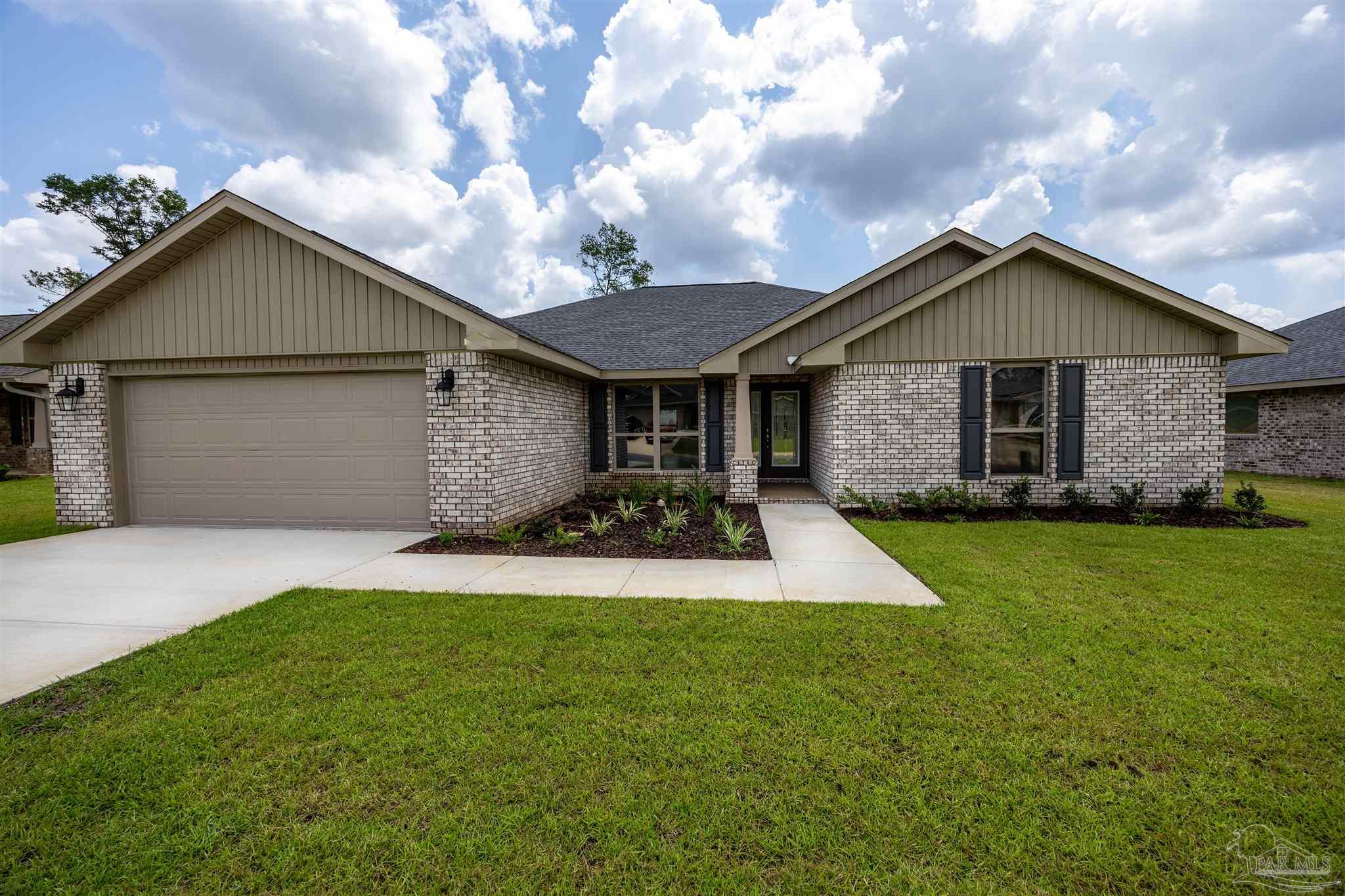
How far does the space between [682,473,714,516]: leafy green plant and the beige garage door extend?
14.4ft

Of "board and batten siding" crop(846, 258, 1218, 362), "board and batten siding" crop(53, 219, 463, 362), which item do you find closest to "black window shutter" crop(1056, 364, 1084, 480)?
"board and batten siding" crop(846, 258, 1218, 362)

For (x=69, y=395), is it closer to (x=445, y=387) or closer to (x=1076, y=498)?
(x=445, y=387)

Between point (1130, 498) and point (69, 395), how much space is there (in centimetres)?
1659

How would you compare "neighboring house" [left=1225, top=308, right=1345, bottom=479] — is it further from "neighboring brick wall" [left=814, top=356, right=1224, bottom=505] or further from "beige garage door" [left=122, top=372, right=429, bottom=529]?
"beige garage door" [left=122, top=372, right=429, bottom=529]

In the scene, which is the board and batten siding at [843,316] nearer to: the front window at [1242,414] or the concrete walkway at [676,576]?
the concrete walkway at [676,576]

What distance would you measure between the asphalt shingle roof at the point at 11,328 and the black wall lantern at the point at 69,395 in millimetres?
8161

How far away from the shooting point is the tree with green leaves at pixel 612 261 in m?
28.4

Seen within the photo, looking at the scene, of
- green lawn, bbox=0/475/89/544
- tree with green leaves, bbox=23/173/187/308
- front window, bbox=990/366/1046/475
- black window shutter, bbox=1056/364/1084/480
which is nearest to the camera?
green lawn, bbox=0/475/89/544

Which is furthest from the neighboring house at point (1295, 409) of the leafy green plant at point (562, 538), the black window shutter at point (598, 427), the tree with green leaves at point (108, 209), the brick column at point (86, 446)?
the tree with green leaves at point (108, 209)

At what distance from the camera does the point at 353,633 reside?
3.83m

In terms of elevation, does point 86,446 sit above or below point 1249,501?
above

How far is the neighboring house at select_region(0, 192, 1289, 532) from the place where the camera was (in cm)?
725

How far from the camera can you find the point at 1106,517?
26.1 feet

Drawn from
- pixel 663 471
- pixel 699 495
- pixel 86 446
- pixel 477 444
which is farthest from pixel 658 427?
pixel 86 446
